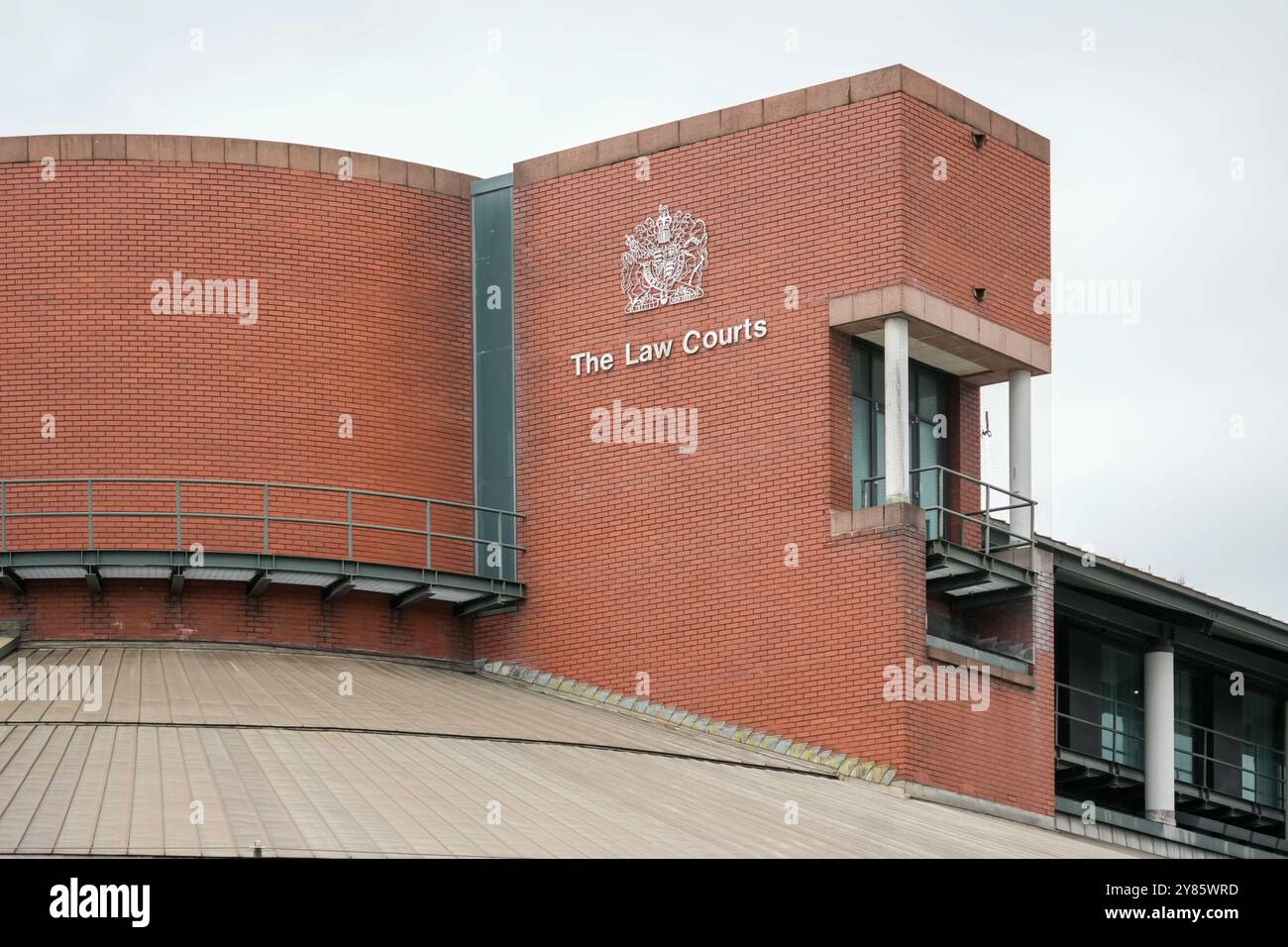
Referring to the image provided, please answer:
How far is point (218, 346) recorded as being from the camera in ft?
102

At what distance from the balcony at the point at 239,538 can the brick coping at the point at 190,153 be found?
4.51 m

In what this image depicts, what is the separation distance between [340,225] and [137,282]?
2918 mm

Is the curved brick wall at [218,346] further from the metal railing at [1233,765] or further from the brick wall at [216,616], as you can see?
the metal railing at [1233,765]

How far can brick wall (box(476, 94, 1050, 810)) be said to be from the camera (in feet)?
93.9

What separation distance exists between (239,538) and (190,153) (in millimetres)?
5388

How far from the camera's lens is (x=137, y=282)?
3100 cm

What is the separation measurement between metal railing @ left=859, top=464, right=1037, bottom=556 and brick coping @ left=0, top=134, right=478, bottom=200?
8.45 metres

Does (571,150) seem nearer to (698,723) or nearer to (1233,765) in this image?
(698,723)

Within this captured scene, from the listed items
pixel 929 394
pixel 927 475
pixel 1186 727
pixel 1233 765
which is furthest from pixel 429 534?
pixel 1233 765

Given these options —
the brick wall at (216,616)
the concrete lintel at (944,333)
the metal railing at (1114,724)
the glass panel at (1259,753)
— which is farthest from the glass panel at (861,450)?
the glass panel at (1259,753)

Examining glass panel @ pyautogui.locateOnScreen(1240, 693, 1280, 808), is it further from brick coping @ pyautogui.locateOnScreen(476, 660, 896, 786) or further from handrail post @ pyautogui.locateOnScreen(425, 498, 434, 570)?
handrail post @ pyautogui.locateOnScreen(425, 498, 434, 570)

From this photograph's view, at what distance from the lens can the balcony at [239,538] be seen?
1158 inches
